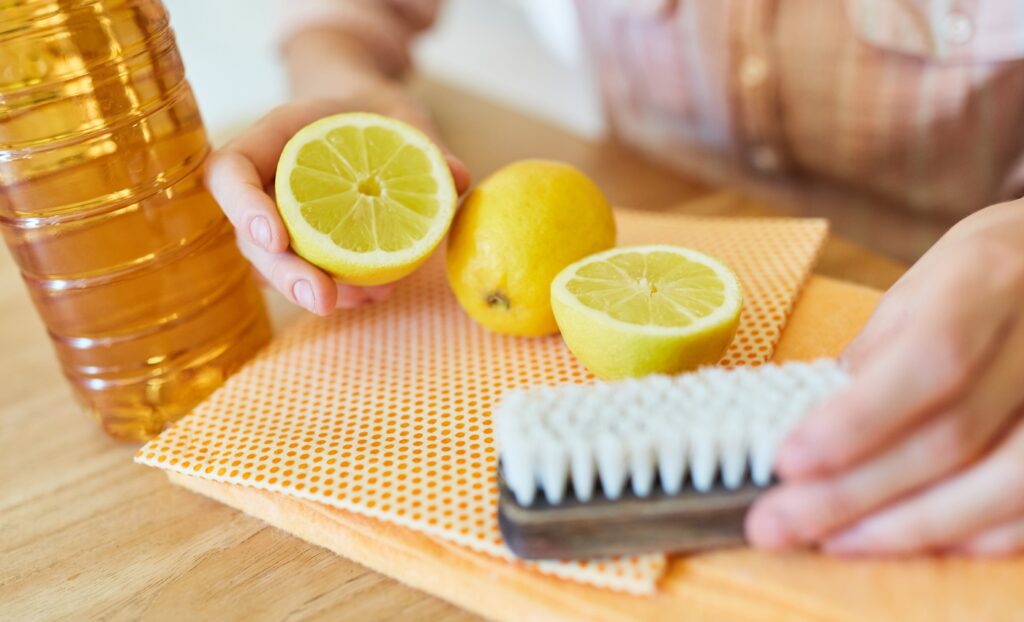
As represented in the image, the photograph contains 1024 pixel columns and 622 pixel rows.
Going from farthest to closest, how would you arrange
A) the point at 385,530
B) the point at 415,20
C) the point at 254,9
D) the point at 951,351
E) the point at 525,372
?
the point at 254,9 < the point at 415,20 < the point at 525,372 < the point at 385,530 < the point at 951,351

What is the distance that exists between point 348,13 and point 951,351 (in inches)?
47.7

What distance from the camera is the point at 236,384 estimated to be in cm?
82

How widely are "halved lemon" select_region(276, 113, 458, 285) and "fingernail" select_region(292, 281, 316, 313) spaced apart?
3cm

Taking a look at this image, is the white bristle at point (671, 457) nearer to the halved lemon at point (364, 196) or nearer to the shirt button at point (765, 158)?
the halved lemon at point (364, 196)

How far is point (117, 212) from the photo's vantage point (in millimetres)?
751

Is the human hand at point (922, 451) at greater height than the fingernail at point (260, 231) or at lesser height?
lesser

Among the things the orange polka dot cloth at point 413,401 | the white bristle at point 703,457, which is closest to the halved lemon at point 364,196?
the orange polka dot cloth at point 413,401

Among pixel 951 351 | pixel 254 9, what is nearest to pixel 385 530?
pixel 951 351

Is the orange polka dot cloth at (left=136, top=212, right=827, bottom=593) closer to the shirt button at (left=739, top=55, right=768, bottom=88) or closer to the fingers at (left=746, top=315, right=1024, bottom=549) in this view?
the fingers at (left=746, top=315, right=1024, bottom=549)

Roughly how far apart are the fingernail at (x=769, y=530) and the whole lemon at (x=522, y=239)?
0.31 m

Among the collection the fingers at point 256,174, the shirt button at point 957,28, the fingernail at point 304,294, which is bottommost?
the fingernail at point 304,294

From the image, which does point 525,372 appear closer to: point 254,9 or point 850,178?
point 850,178

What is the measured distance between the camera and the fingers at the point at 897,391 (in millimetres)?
506

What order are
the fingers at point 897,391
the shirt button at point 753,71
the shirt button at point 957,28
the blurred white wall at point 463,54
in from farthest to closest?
the blurred white wall at point 463,54
the shirt button at point 753,71
the shirt button at point 957,28
the fingers at point 897,391
